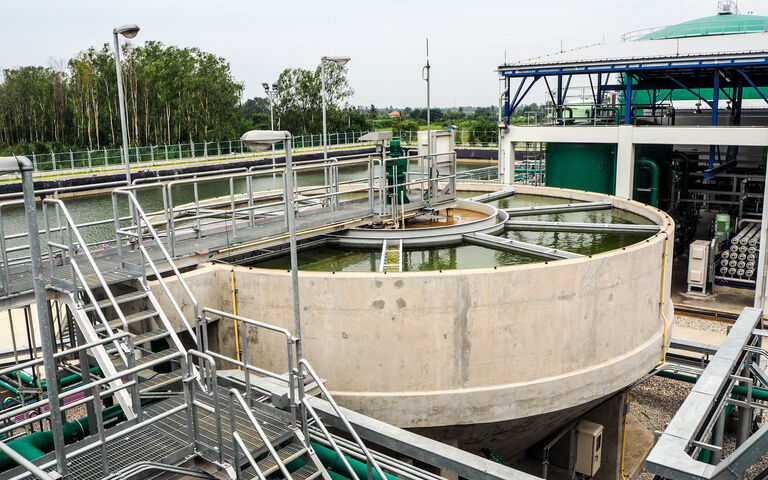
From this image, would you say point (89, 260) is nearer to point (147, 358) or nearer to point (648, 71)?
point (147, 358)

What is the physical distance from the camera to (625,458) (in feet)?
43.4

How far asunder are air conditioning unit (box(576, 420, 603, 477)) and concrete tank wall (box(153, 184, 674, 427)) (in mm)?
2629

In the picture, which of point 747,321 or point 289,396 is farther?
point 747,321

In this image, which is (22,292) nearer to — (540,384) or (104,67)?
(540,384)

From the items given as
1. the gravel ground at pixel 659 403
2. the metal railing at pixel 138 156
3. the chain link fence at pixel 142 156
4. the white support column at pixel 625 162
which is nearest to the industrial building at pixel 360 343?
the gravel ground at pixel 659 403

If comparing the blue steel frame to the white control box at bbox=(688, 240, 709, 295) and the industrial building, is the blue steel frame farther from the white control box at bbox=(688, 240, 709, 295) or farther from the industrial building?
the industrial building

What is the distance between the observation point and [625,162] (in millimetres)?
22531

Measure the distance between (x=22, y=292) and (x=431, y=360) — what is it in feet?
17.3

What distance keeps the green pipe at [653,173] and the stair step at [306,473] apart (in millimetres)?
20434

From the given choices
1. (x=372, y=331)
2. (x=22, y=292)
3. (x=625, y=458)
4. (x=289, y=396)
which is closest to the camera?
(x=289, y=396)

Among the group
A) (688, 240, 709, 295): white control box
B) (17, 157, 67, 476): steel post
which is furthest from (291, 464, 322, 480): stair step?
(688, 240, 709, 295): white control box

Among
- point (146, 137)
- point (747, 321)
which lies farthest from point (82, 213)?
point (747, 321)

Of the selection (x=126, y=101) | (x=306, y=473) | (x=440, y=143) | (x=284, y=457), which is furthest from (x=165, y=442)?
(x=126, y=101)

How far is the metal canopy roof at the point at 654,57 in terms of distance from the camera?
2119 centimetres
